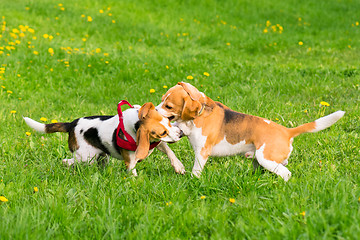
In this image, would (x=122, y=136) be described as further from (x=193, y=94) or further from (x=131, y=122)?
(x=193, y=94)

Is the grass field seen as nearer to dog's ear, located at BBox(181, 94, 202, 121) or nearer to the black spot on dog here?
the black spot on dog

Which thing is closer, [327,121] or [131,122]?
[327,121]

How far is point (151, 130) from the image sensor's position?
11.4 feet

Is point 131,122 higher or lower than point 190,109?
lower

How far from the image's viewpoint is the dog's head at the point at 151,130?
3.45 meters

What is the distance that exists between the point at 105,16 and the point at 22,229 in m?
10.2

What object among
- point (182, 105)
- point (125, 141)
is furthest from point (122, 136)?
point (182, 105)

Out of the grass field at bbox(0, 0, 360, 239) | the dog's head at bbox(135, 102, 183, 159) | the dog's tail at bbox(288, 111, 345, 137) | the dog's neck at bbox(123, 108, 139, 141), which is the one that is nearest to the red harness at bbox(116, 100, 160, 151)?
the dog's neck at bbox(123, 108, 139, 141)

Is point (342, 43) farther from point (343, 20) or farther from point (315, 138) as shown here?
point (315, 138)

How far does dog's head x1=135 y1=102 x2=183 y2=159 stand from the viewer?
11.3 ft

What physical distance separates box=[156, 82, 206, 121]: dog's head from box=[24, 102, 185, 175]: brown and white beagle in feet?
0.47

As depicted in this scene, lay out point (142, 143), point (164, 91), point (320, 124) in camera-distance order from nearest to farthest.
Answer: point (142, 143) < point (320, 124) < point (164, 91)

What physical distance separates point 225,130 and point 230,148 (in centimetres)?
20

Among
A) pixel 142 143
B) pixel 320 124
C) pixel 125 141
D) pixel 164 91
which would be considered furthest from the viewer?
pixel 164 91
